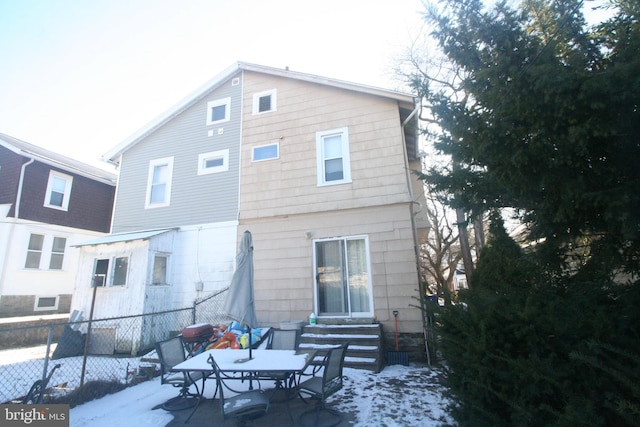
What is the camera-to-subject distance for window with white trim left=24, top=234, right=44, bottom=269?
42.3 ft

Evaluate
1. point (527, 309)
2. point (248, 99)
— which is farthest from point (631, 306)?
point (248, 99)

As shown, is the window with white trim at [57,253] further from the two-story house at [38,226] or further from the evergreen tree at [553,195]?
the evergreen tree at [553,195]

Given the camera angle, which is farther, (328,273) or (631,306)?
(328,273)

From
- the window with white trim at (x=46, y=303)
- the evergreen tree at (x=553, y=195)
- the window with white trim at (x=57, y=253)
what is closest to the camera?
the evergreen tree at (x=553, y=195)

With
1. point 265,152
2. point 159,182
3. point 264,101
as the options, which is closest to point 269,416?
point 265,152

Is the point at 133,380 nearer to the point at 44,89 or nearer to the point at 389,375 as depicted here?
the point at 389,375

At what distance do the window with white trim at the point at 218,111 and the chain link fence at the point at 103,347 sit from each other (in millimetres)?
6178

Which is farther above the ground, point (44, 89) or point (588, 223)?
point (44, 89)

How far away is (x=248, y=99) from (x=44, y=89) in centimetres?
579

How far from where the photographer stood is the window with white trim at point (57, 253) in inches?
541

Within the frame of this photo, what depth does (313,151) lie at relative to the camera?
9.53 m

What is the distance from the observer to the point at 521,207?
3969 millimetres
